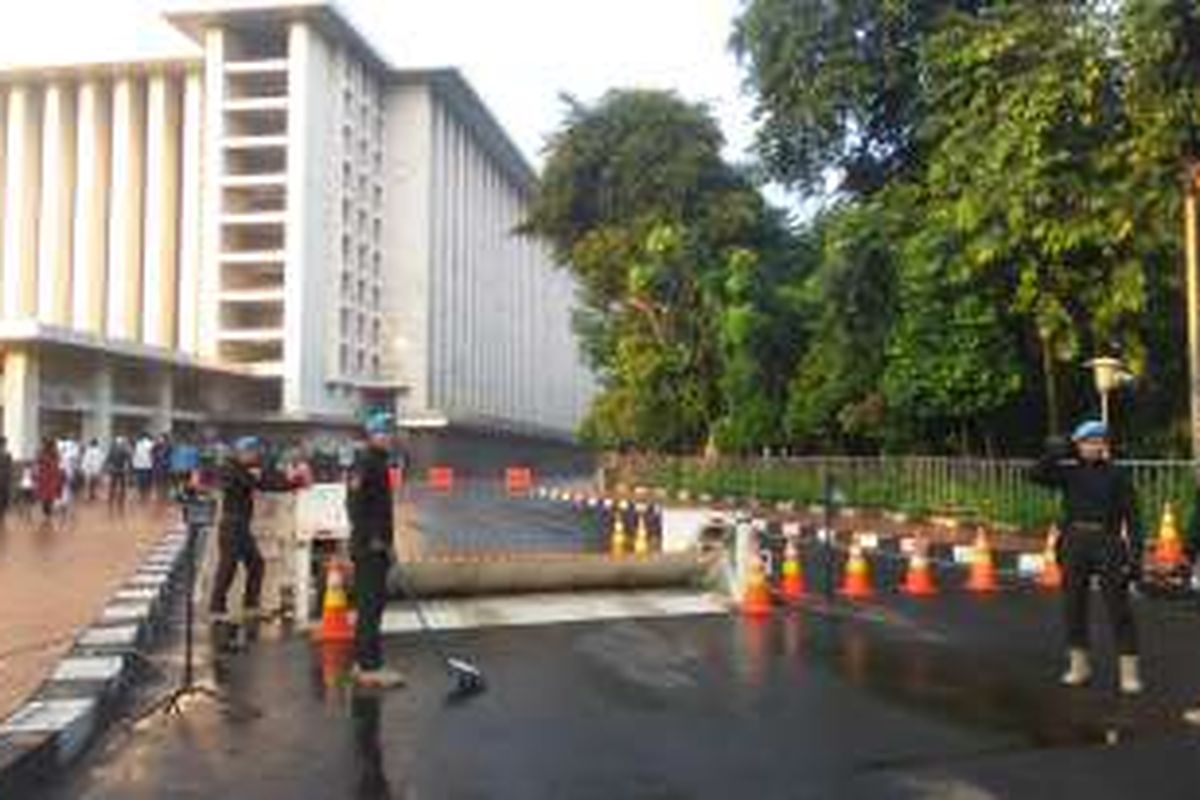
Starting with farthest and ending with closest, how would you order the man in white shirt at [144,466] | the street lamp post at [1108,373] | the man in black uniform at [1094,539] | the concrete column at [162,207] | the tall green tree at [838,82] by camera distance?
the concrete column at [162,207], the man in white shirt at [144,466], the tall green tree at [838,82], the street lamp post at [1108,373], the man in black uniform at [1094,539]

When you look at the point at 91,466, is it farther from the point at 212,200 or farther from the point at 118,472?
the point at 212,200

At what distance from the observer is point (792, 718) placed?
961cm

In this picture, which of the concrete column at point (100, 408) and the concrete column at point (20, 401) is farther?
the concrete column at point (100, 408)

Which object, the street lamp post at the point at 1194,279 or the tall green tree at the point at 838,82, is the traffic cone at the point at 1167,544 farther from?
Answer: the tall green tree at the point at 838,82

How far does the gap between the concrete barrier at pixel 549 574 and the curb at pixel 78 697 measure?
2529 mm

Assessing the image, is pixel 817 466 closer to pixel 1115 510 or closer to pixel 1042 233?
pixel 1042 233

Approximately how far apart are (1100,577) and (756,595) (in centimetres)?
517

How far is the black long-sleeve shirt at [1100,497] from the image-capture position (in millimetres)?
10820

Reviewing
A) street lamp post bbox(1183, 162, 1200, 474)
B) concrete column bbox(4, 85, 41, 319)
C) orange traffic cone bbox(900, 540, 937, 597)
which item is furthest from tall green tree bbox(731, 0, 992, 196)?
concrete column bbox(4, 85, 41, 319)

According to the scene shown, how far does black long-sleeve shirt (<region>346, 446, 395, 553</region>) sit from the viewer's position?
11.5m

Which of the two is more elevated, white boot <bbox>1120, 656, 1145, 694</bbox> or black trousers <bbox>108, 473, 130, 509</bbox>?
black trousers <bbox>108, 473, 130, 509</bbox>

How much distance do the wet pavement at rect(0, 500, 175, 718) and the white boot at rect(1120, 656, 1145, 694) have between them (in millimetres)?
6628

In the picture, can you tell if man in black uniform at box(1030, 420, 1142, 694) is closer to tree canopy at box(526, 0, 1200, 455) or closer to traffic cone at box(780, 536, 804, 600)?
traffic cone at box(780, 536, 804, 600)

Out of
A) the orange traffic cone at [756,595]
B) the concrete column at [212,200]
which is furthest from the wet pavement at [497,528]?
the concrete column at [212,200]
